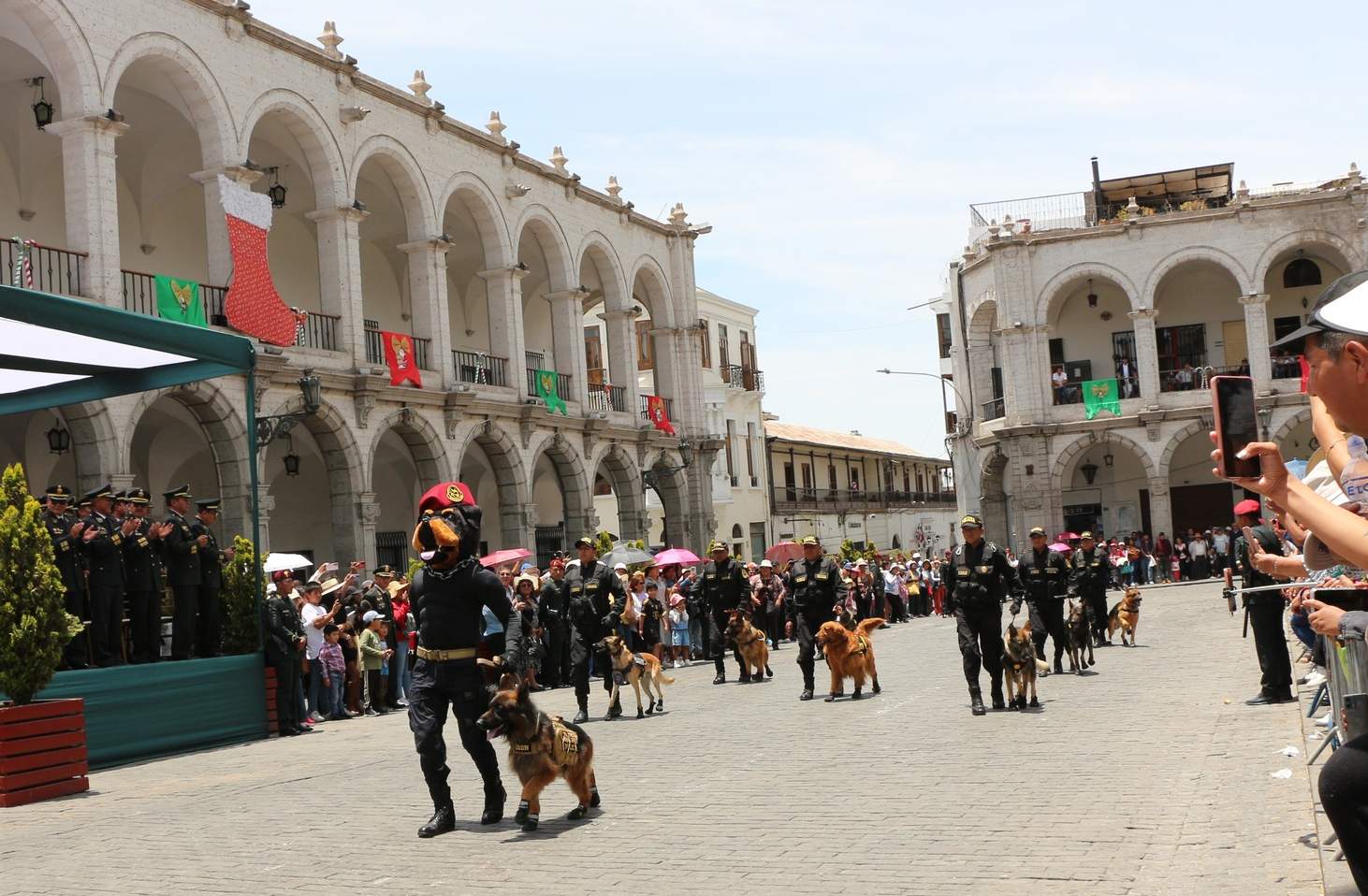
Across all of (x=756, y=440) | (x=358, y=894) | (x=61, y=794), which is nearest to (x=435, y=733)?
(x=358, y=894)

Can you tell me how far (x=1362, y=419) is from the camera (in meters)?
3.27

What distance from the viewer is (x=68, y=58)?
877 inches

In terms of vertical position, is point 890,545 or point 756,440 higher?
point 756,440

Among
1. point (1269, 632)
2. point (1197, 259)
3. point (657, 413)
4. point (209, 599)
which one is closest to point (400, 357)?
point (657, 413)

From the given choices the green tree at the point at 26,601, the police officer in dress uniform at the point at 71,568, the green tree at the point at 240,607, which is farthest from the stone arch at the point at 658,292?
the green tree at the point at 26,601

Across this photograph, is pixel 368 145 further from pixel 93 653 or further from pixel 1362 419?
pixel 1362 419

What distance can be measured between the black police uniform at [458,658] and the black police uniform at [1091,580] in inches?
421

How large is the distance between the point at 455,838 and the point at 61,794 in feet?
16.1

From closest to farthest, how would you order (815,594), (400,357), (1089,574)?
(815,594)
(1089,574)
(400,357)

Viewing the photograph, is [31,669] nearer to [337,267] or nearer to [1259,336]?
[337,267]

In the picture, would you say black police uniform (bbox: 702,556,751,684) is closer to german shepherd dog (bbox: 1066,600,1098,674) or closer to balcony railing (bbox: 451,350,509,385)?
german shepherd dog (bbox: 1066,600,1098,674)

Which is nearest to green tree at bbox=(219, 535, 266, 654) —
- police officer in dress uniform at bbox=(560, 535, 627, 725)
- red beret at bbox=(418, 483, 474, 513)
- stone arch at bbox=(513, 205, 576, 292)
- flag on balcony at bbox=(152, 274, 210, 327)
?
police officer in dress uniform at bbox=(560, 535, 627, 725)

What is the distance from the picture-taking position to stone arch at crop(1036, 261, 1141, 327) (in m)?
49.1

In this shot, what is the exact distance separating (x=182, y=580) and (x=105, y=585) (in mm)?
996
